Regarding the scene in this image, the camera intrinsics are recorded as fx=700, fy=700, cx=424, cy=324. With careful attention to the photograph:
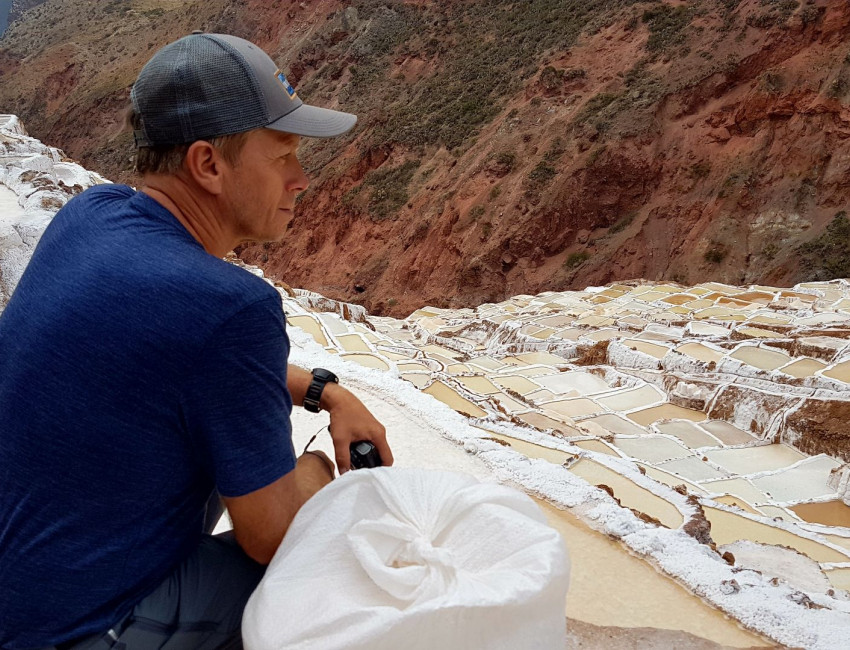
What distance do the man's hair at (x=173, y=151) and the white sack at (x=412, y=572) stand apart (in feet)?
1.88

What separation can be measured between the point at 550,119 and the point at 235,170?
16.0m

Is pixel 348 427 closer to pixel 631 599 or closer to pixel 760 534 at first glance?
pixel 631 599

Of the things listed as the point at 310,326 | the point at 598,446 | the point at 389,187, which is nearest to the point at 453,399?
the point at 598,446

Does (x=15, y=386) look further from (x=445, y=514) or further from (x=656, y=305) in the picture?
(x=656, y=305)

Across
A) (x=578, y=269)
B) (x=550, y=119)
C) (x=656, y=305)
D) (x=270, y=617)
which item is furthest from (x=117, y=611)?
(x=550, y=119)

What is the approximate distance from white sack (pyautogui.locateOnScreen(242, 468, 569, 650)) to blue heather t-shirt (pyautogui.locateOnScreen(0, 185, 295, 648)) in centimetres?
13

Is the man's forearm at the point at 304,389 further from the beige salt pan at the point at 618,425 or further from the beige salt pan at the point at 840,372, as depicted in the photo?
the beige salt pan at the point at 840,372

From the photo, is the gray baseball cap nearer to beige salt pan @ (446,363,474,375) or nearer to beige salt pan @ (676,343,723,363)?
beige salt pan @ (446,363,474,375)

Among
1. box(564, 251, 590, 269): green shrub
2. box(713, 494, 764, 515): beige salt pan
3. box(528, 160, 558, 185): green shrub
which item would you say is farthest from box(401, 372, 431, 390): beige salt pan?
box(528, 160, 558, 185): green shrub

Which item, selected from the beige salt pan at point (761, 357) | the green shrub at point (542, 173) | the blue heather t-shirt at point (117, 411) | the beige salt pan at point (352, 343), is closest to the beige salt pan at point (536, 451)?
the beige salt pan at point (352, 343)

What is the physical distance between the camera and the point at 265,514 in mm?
1068

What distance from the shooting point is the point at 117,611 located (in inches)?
41.5

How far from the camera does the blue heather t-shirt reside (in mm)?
960

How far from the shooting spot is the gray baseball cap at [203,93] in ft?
3.69
